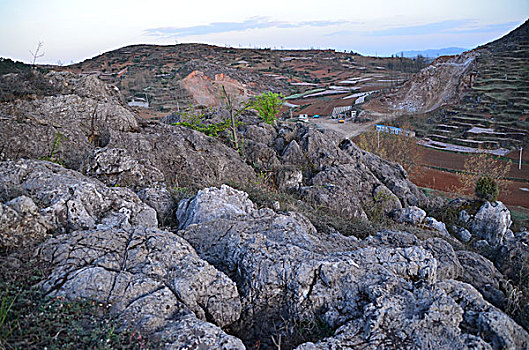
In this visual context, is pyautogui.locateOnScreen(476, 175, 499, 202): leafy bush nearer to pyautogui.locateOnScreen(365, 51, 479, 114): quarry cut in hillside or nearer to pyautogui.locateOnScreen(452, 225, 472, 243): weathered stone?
pyautogui.locateOnScreen(452, 225, 472, 243): weathered stone

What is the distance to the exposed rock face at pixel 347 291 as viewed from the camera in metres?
3.80

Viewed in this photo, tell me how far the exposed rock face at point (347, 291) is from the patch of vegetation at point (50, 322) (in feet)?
5.16

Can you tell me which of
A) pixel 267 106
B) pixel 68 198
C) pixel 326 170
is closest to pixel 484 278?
pixel 68 198

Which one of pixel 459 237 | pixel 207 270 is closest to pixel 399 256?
pixel 207 270

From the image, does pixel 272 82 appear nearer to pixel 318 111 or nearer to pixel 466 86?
pixel 318 111

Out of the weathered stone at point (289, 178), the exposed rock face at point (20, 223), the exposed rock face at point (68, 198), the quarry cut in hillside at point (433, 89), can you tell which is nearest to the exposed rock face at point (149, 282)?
the exposed rock face at point (20, 223)

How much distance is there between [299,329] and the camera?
14.0 feet

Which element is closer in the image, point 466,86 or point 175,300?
point 175,300

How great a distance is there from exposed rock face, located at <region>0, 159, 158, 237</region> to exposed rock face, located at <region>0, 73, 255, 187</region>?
1.81 meters

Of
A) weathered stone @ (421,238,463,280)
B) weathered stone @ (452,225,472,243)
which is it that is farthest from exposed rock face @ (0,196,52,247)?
weathered stone @ (452,225,472,243)

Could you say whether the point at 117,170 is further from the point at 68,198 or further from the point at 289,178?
the point at 289,178

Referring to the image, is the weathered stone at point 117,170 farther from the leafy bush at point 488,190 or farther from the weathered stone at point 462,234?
the leafy bush at point 488,190

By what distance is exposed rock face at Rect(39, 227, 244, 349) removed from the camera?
377 centimetres

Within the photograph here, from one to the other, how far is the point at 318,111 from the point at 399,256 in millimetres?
61112
